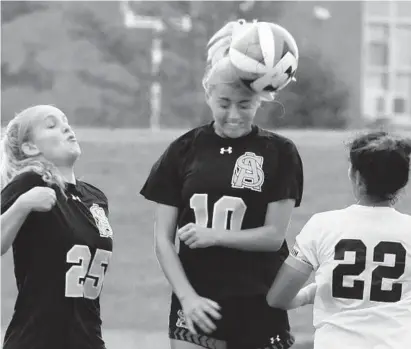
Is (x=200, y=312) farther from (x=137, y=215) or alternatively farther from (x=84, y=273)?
(x=137, y=215)

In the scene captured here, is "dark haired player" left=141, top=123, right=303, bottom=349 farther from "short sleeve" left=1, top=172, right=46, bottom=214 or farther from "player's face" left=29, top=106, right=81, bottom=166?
"short sleeve" left=1, top=172, right=46, bottom=214

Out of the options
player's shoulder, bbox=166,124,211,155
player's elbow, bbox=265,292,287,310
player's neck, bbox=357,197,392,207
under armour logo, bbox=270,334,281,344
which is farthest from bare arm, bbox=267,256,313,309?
player's shoulder, bbox=166,124,211,155

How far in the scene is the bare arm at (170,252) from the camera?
3.88m

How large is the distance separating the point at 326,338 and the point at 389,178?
62 cm

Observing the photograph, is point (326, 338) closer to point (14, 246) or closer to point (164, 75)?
point (14, 246)

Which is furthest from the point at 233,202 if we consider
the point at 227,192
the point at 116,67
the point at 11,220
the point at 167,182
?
the point at 116,67

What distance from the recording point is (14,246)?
3.84 m

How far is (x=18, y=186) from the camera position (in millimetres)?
3779

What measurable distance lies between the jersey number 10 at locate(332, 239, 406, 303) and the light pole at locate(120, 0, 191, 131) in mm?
14948

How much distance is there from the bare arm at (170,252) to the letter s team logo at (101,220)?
0.22m

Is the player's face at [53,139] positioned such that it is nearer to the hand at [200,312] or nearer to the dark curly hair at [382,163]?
the hand at [200,312]

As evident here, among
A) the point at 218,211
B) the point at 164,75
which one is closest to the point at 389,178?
the point at 218,211

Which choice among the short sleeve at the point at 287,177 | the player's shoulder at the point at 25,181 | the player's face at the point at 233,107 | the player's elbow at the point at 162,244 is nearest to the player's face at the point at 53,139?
the player's shoulder at the point at 25,181

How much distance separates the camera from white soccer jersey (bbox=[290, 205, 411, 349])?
3361 mm
